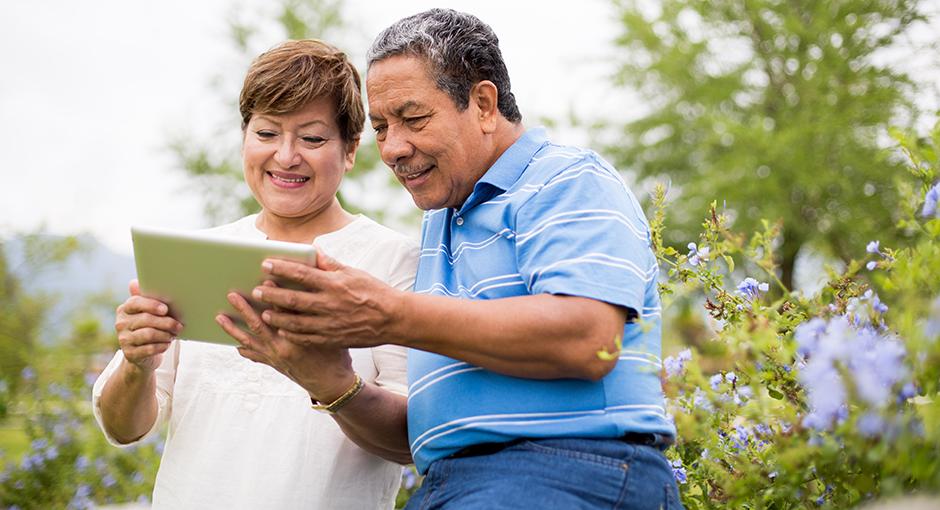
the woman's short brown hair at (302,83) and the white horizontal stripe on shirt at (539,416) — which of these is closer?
the white horizontal stripe on shirt at (539,416)

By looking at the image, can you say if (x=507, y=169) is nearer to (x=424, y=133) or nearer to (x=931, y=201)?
(x=424, y=133)

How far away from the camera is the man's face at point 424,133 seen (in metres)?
2.25

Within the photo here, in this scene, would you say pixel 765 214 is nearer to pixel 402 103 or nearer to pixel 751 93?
pixel 751 93

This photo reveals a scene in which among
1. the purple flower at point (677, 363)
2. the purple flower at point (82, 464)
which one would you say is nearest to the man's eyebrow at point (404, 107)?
the purple flower at point (677, 363)

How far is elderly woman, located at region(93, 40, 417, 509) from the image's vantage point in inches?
95.0

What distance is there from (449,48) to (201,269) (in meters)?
0.81

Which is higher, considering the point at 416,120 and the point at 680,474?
the point at 416,120

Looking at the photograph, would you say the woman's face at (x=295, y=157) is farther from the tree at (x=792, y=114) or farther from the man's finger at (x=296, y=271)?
the tree at (x=792, y=114)

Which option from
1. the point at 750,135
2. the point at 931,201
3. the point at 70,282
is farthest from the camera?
the point at 70,282

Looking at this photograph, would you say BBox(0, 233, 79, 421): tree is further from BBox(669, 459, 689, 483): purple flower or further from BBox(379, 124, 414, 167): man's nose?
BBox(669, 459, 689, 483): purple flower

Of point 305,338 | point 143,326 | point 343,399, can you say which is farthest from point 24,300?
point 305,338

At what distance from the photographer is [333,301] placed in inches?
74.0

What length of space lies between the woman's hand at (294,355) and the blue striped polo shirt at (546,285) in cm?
18

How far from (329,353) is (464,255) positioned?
0.40 meters
